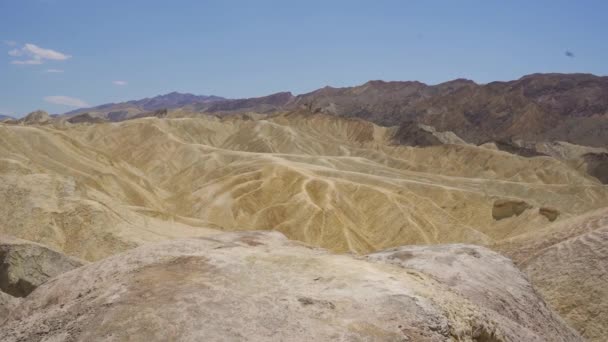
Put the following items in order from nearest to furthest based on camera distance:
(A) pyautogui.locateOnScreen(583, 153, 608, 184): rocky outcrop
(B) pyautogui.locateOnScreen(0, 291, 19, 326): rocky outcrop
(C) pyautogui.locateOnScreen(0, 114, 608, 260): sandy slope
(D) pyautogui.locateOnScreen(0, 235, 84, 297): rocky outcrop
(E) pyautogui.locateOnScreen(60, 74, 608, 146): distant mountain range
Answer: (B) pyautogui.locateOnScreen(0, 291, 19, 326): rocky outcrop → (D) pyautogui.locateOnScreen(0, 235, 84, 297): rocky outcrop → (C) pyautogui.locateOnScreen(0, 114, 608, 260): sandy slope → (A) pyautogui.locateOnScreen(583, 153, 608, 184): rocky outcrop → (E) pyautogui.locateOnScreen(60, 74, 608, 146): distant mountain range

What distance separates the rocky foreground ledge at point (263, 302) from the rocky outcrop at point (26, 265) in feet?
17.6

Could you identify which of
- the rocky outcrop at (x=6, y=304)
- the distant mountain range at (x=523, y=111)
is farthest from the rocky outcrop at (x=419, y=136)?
the rocky outcrop at (x=6, y=304)

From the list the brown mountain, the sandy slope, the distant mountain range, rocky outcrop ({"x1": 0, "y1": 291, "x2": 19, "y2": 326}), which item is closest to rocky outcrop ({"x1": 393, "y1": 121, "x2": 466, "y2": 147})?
the distant mountain range

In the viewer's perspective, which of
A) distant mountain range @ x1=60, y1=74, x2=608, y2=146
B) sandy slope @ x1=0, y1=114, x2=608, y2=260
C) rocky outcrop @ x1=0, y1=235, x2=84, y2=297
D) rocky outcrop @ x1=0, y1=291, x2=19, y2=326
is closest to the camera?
rocky outcrop @ x1=0, y1=291, x2=19, y2=326

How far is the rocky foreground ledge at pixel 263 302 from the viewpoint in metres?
6.20

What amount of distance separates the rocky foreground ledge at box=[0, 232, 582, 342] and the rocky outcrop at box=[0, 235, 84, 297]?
5.35 meters

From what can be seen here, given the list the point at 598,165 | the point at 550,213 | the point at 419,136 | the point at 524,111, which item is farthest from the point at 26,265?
the point at 524,111

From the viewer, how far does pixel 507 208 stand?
57312mm

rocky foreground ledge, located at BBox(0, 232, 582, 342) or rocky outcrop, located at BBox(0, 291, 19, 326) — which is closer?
rocky foreground ledge, located at BBox(0, 232, 582, 342)

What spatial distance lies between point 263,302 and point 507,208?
181 ft

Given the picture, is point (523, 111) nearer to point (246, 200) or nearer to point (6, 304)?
point (246, 200)

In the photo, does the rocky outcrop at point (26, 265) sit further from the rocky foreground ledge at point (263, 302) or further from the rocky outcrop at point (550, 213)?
the rocky outcrop at point (550, 213)

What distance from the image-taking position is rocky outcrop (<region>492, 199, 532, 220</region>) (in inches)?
2222

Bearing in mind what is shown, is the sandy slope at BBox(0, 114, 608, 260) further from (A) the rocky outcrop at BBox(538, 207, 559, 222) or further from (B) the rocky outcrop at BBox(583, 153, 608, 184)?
(B) the rocky outcrop at BBox(583, 153, 608, 184)
